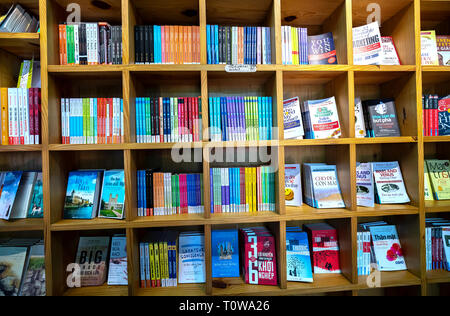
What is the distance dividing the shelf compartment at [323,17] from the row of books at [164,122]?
84 centimetres

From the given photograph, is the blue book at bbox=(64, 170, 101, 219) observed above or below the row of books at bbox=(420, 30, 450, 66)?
below

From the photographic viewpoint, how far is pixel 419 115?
1391 mm

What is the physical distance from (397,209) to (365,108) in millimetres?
662

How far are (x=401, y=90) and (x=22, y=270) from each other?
2.54m

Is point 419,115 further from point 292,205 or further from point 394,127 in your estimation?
point 292,205

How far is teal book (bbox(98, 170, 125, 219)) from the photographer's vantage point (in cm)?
136

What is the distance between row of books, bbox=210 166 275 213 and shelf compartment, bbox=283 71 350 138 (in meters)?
0.48

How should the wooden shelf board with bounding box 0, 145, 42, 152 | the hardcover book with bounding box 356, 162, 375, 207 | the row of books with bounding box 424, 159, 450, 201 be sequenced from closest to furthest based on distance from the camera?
the wooden shelf board with bounding box 0, 145, 42, 152, the hardcover book with bounding box 356, 162, 375, 207, the row of books with bounding box 424, 159, 450, 201

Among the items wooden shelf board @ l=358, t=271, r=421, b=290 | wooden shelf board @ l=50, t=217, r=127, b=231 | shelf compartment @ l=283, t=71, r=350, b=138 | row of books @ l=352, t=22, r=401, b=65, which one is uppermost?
row of books @ l=352, t=22, r=401, b=65

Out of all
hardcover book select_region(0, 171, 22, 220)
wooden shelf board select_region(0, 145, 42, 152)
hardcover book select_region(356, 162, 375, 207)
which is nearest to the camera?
wooden shelf board select_region(0, 145, 42, 152)

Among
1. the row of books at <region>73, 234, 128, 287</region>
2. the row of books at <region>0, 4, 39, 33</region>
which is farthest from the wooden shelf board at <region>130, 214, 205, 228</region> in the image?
the row of books at <region>0, 4, 39, 33</region>

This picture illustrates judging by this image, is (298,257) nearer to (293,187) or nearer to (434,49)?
(293,187)

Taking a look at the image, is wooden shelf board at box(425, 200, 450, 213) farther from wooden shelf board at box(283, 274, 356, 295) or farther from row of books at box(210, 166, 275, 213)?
row of books at box(210, 166, 275, 213)

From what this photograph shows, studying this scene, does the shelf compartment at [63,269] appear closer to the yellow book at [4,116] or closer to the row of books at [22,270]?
the row of books at [22,270]
